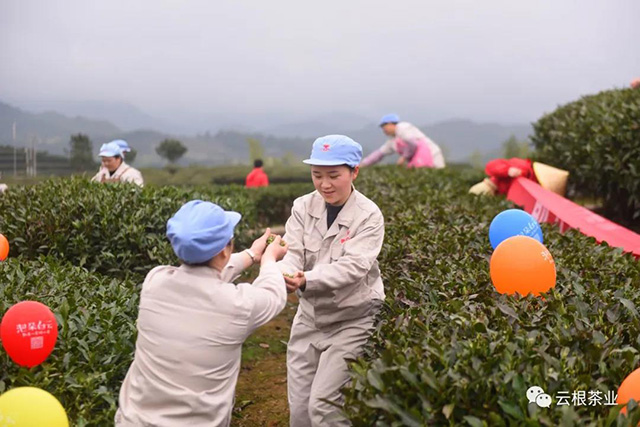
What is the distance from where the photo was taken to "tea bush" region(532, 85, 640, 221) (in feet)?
24.7

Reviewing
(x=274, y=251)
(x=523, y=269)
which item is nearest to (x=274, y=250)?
(x=274, y=251)

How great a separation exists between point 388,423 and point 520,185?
629cm

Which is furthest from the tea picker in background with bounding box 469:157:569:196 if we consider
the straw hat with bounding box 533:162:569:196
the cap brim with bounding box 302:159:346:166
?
the cap brim with bounding box 302:159:346:166

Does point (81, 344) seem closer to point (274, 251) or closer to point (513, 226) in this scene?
point (274, 251)

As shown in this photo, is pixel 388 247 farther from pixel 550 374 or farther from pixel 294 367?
pixel 550 374

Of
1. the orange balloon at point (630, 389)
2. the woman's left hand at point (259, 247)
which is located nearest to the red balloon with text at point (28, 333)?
the woman's left hand at point (259, 247)

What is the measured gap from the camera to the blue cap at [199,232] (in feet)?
9.03

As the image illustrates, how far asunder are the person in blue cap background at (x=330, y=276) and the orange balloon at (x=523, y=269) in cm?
70

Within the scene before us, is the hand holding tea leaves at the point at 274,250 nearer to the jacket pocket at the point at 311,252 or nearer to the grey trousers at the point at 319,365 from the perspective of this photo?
the jacket pocket at the point at 311,252

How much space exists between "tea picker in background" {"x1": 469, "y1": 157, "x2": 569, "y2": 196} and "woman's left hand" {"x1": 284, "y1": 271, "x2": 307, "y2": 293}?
5.41 meters

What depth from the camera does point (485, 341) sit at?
2.80m

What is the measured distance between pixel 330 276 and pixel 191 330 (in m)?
0.92

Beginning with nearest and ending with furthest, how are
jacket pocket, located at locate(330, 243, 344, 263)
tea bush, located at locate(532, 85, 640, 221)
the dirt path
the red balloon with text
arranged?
the red balloon with text < jacket pocket, located at locate(330, 243, 344, 263) < the dirt path < tea bush, located at locate(532, 85, 640, 221)

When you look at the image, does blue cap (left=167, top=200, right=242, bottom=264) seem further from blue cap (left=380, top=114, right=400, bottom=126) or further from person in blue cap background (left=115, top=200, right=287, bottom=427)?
blue cap (left=380, top=114, right=400, bottom=126)
